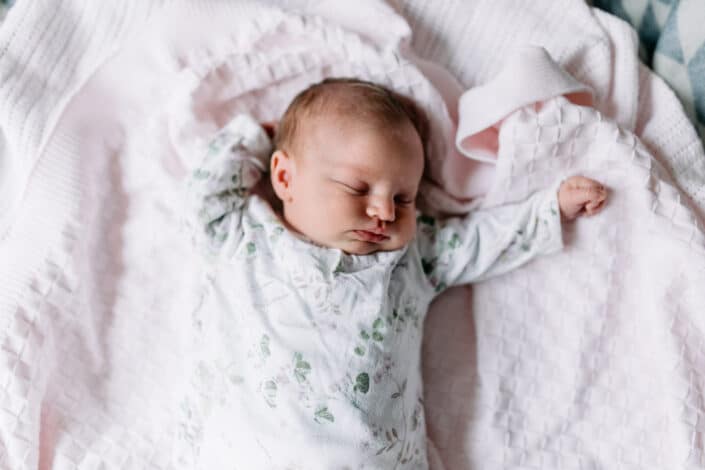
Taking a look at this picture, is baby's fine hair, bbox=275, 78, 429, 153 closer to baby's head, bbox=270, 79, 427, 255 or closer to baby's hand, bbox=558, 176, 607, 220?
baby's head, bbox=270, 79, 427, 255

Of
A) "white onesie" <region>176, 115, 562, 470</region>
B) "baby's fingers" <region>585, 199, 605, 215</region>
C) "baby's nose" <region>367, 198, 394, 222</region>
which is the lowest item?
"white onesie" <region>176, 115, 562, 470</region>

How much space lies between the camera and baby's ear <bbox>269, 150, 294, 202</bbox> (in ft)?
4.03

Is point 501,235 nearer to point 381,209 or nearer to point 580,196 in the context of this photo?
point 580,196

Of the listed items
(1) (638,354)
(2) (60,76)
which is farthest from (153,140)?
(1) (638,354)

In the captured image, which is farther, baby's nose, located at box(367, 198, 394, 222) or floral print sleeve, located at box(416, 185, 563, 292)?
floral print sleeve, located at box(416, 185, 563, 292)

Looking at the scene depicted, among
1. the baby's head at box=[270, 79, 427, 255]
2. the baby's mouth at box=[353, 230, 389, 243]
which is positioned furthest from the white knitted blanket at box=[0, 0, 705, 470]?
the baby's mouth at box=[353, 230, 389, 243]

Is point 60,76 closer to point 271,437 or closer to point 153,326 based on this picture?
point 153,326

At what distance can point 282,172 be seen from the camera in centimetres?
124

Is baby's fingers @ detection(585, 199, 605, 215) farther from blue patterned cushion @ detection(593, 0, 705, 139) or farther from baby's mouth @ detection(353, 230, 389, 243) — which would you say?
baby's mouth @ detection(353, 230, 389, 243)

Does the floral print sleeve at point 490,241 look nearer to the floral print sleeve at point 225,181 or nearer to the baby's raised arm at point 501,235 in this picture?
the baby's raised arm at point 501,235

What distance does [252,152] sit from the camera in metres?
1.29

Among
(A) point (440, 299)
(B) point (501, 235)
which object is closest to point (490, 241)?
(B) point (501, 235)

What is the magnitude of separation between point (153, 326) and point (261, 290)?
25 cm

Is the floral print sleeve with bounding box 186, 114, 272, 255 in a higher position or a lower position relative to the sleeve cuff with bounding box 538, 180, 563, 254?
lower
